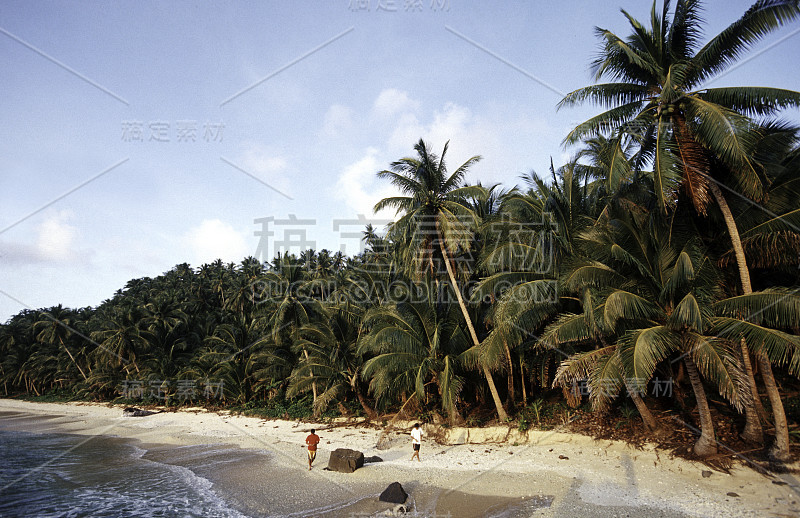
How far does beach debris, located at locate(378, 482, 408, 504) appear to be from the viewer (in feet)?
35.4

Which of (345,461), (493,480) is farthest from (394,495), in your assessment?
(345,461)

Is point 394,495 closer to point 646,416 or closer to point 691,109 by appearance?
point 646,416

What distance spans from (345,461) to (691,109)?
14.8 meters

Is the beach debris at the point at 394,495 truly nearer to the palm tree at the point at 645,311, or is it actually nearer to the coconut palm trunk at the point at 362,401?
the palm tree at the point at 645,311

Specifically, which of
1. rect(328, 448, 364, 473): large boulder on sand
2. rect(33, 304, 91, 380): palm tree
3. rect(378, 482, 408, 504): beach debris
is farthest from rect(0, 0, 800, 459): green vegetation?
rect(33, 304, 91, 380): palm tree

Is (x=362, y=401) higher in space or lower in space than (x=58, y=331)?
lower

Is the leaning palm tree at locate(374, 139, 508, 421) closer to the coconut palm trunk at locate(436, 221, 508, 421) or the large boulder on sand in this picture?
the coconut palm trunk at locate(436, 221, 508, 421)

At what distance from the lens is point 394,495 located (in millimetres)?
10906

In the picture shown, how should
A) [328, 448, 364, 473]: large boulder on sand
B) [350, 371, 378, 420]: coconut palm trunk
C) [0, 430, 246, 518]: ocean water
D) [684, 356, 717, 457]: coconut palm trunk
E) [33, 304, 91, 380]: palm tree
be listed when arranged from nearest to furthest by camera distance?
[684, 356, 717, 457]: coconut palm trunk → [0, 430, 246, 518]: ocean water → [328, 448, 364, 473]: large boulder on sand → [350, 371, 378, 420]: coconut palm trunk → [33, 304, 91, 380]: palm tree

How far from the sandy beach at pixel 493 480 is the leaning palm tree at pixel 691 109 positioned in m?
1.85

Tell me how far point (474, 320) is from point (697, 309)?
10683mm

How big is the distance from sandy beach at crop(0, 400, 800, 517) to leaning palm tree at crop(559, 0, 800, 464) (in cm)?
185

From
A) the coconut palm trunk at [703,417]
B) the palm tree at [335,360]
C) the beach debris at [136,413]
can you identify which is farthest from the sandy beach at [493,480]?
the beach debris at [136,413]

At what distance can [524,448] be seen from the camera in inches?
578
